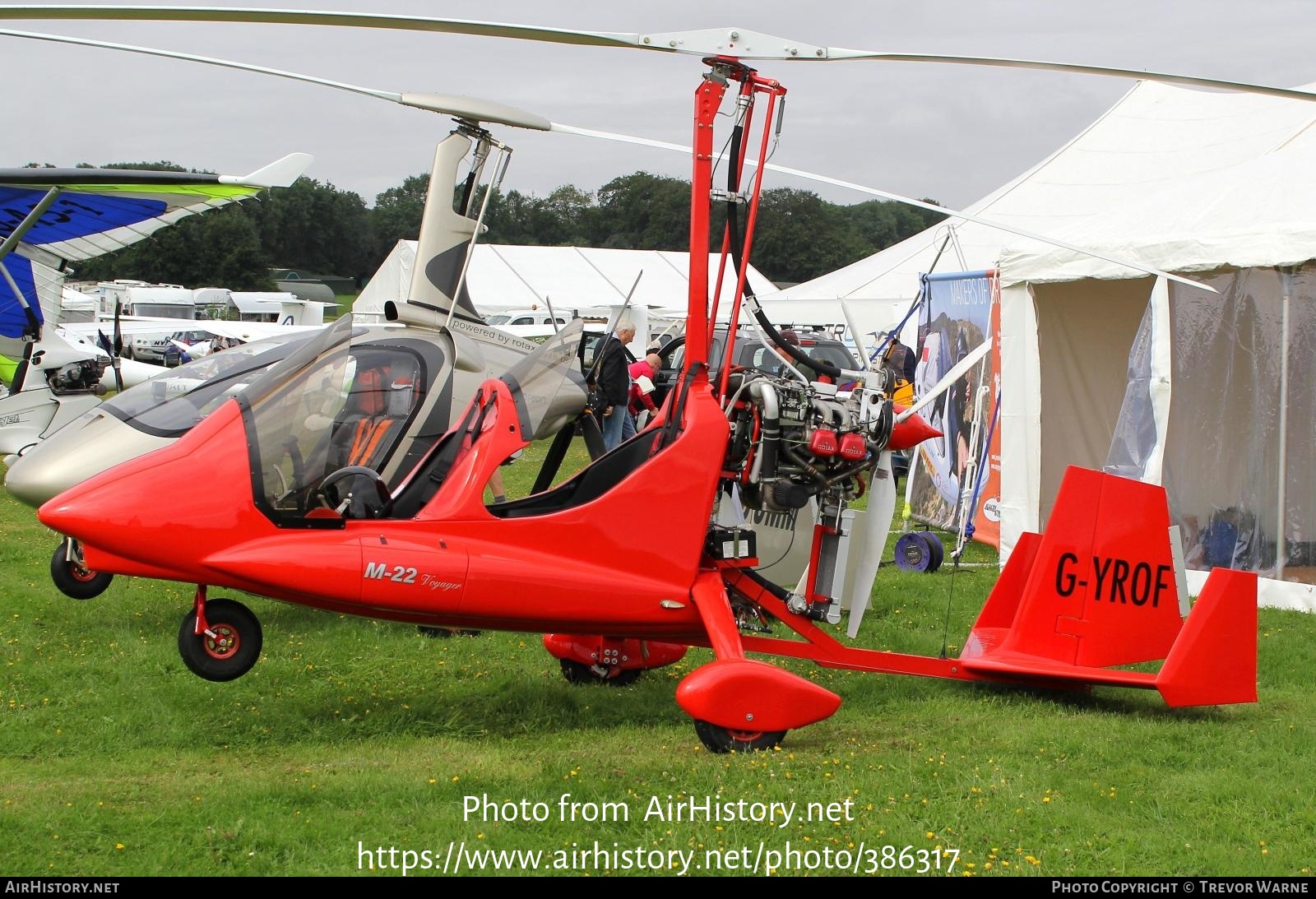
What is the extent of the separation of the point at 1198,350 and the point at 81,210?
13662 mm

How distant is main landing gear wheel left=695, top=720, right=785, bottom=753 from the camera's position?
546cm

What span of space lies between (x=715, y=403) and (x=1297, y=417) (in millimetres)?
5230

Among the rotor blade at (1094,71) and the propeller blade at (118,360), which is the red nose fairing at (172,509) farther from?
the propeller blade at (118,360)

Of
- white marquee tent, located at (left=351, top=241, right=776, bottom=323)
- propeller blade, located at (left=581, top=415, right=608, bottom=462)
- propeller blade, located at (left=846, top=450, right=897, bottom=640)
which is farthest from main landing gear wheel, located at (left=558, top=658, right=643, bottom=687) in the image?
white marquee tent, located at (left=351, top=241, right=776, bottom=323)

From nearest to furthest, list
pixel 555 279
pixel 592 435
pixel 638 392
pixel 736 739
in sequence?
pixel 736 739 → pixel 592 435 → pixel 638 392 → pixel 555 279

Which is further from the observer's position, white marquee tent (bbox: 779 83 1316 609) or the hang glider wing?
the hang glider wing

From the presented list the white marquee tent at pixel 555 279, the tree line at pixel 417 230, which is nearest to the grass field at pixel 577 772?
the white marquee tent at pixel 555 279

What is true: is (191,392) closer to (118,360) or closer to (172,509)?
(172,509)

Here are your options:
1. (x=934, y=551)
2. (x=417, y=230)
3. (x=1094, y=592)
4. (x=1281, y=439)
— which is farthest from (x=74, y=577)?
(x=417, y=230)

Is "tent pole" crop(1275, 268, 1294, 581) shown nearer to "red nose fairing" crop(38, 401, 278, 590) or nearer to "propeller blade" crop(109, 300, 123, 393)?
"red nose fairing" crop(38, 401, 278, 590)

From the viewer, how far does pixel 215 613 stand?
5352mm

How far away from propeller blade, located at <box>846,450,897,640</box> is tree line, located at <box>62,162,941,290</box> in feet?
174

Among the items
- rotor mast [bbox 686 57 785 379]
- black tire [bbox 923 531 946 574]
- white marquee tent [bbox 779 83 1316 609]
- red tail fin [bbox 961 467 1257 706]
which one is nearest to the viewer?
rotor mast [bbox 686 57 785 379]
